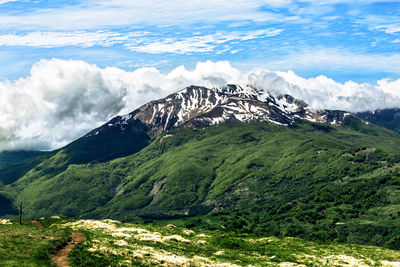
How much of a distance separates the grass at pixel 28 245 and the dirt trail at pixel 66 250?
1350mm

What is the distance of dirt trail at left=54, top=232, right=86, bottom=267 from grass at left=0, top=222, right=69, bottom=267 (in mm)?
1350

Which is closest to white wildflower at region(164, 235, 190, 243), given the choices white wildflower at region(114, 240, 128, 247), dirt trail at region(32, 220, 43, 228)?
white wildflower at region(114, 240, 128, 247)

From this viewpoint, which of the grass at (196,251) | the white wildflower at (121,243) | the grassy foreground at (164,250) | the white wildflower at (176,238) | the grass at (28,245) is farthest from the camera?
the white wildflower at (176,238)

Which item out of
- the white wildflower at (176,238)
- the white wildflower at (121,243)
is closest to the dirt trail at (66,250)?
the white wildflower at (121,243)

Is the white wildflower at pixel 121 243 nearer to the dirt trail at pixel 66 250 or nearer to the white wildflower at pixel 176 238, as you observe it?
the dirt trail at pixel 66 250

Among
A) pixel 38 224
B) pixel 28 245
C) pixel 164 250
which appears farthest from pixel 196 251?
pixel 38 224

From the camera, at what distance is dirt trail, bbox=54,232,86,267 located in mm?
69125

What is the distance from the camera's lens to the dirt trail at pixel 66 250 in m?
69.1

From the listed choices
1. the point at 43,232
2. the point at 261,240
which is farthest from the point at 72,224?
the point at 261,240

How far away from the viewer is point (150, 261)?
73.4 m

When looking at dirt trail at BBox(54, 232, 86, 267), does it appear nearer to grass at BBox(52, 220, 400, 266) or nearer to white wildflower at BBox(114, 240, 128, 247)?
grass at BBox(52, 220, 400, 266)

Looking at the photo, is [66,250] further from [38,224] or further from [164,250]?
[38,224]

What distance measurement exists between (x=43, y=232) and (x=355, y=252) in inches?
3472

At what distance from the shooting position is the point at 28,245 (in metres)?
74.8
